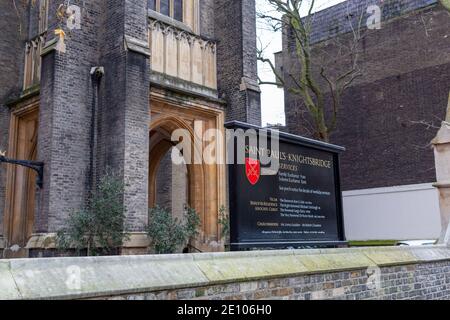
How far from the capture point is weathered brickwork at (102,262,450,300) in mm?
4159

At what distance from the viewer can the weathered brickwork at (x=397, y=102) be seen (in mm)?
23594

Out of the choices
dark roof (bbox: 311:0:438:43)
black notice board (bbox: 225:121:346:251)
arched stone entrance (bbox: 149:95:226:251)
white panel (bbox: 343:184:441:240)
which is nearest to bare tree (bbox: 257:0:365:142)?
dark roof (bbox: 311:0:438:43)

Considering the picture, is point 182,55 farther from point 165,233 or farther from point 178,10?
point 165,233

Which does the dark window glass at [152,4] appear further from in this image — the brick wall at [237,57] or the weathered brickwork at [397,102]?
the weathered brickwork at [397,102]

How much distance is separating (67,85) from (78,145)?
1.42m

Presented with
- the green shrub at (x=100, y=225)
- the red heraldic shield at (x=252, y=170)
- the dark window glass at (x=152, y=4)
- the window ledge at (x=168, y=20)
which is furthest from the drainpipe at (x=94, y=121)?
the red heraldic shield at (x=252, y=170)

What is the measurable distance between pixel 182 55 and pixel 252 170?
8799 millimetres

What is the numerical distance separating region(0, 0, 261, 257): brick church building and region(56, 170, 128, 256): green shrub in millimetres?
304

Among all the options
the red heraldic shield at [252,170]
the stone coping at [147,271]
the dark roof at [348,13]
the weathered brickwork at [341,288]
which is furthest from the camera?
the dark roof at [348,13]

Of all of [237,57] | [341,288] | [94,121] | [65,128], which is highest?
[237,57]

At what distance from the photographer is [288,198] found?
6445mm

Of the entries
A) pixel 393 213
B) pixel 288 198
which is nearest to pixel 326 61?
pixel 393 213

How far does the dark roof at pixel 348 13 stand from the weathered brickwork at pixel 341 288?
64.4ft
